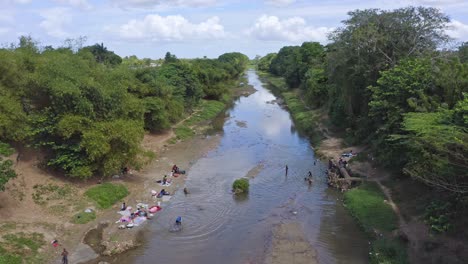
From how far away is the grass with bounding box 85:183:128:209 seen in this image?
115ft

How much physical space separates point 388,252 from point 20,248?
2296 cm

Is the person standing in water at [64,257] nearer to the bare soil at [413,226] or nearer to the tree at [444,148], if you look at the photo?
the bare soil at [413,226]

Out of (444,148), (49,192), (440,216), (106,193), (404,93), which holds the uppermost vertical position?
(404,93)

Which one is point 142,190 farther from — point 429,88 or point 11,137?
point 429,88

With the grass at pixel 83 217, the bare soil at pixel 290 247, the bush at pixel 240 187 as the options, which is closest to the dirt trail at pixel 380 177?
the bare soil at pixel 290 247

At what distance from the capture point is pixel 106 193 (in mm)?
36156

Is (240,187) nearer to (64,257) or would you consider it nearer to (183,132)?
(64,257)

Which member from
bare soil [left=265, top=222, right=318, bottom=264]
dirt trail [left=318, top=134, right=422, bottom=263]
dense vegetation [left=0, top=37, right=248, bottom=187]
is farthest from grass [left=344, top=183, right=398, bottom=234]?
dense vegetation [left=0, top=37, right=248, bottom=187]

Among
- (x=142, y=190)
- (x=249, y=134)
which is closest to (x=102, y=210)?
(x=142, y=190)

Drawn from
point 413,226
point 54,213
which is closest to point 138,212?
point 54,213

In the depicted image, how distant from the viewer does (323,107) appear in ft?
236

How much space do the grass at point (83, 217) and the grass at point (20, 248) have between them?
12.2 ft

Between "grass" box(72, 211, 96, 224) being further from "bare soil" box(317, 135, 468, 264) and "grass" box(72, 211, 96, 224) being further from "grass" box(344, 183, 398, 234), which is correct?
"bare soil" box(317, 135, 468, 264)

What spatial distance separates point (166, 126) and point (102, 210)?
2566cm
